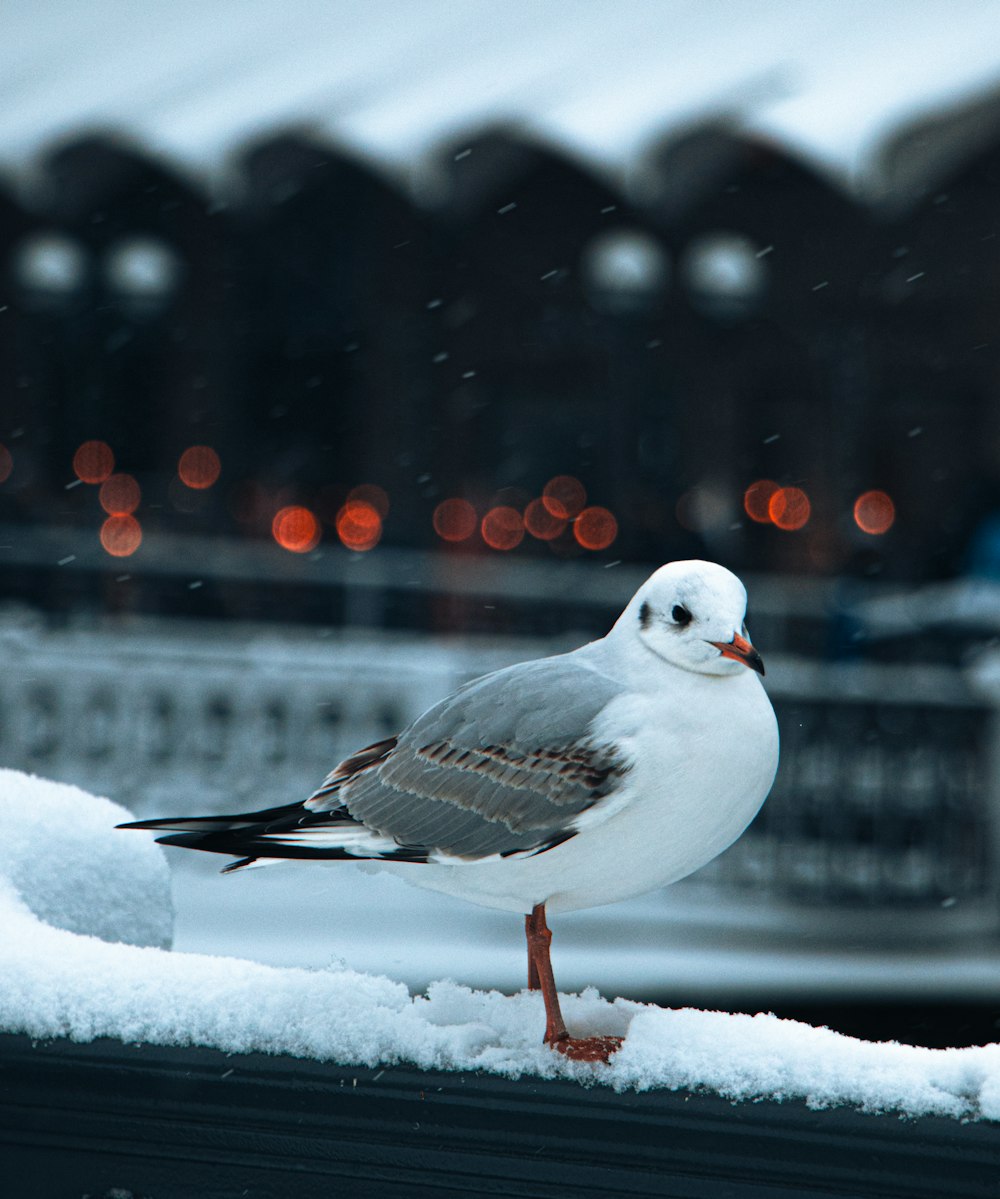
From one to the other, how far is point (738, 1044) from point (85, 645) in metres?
6.49

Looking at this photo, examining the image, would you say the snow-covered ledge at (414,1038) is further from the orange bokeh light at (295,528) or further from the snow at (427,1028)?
the orange bokeh light at (295,528)

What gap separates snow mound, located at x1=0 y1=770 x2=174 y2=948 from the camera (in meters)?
1.99

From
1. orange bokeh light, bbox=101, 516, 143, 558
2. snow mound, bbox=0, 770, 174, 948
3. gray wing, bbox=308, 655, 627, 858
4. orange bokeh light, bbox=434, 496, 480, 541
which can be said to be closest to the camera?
gray wing, bbox=308, 655, 627, 858

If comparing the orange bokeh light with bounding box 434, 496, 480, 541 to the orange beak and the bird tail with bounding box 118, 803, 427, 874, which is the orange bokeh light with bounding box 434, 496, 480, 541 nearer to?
the bird tail with bounding box 118, 803, 427, 874

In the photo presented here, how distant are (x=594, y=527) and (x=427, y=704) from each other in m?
6.31

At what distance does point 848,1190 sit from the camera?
148cm

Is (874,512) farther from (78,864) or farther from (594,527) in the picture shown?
(78,864)

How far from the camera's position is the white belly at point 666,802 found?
1.63 m

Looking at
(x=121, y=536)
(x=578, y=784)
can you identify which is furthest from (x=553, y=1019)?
(x=121, y=536)

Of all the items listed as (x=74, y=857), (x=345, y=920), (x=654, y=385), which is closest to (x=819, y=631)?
(x=654, y=385)

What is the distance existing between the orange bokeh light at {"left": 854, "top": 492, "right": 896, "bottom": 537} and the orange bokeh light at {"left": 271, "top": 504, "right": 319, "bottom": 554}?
16.3ft

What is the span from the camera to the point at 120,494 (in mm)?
13719

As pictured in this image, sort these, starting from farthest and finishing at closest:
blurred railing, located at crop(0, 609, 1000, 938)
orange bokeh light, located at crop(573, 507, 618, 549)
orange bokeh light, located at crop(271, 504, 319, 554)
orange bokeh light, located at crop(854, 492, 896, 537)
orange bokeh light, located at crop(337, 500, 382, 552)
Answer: orange bokeh light, located at crop(854, 492, 896, 537)
orange bokeh light, located at crop(573, 507, 618, 549)
orange bokeh light, located at crop(337, 500, 382, 552)
orange bokeh light, located at crop(271, 504, 319, 554)
blurred railing, located at crop(0, 609, 1000, 938)

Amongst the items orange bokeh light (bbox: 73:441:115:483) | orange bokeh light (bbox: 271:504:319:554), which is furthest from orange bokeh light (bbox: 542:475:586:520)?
orange bokeh light (bbox: 73:441:115:483)
